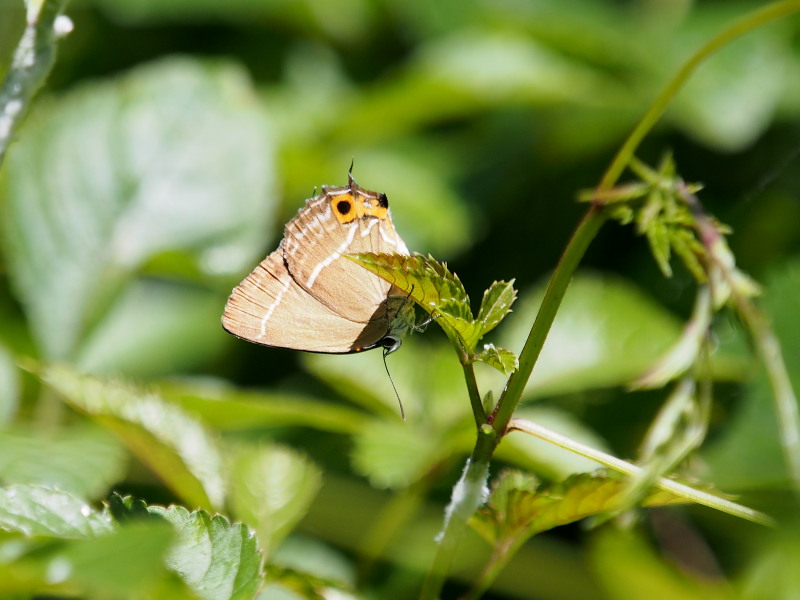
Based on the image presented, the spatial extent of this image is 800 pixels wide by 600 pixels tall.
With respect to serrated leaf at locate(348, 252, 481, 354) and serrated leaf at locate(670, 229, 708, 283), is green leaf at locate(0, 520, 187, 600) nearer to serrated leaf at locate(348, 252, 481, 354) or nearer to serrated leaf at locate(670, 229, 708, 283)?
serrated leaf at locate(348, 252, 481, 354)

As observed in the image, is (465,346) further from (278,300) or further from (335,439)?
(335,439)

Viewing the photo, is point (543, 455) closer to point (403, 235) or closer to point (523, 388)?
point (523, 388)

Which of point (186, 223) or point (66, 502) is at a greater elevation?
point (186, 223)

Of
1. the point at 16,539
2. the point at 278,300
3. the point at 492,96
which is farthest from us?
the point at 492,96

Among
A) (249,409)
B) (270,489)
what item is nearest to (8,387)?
(249,409)

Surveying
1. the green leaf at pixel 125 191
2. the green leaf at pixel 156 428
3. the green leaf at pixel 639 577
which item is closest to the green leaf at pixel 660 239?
the green leaf at pixel 639 577

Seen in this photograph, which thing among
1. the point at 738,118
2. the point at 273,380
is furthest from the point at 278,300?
the point at 738,118

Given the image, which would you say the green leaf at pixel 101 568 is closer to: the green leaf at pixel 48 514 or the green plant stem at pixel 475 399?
the green leaf at pixel 48 514
